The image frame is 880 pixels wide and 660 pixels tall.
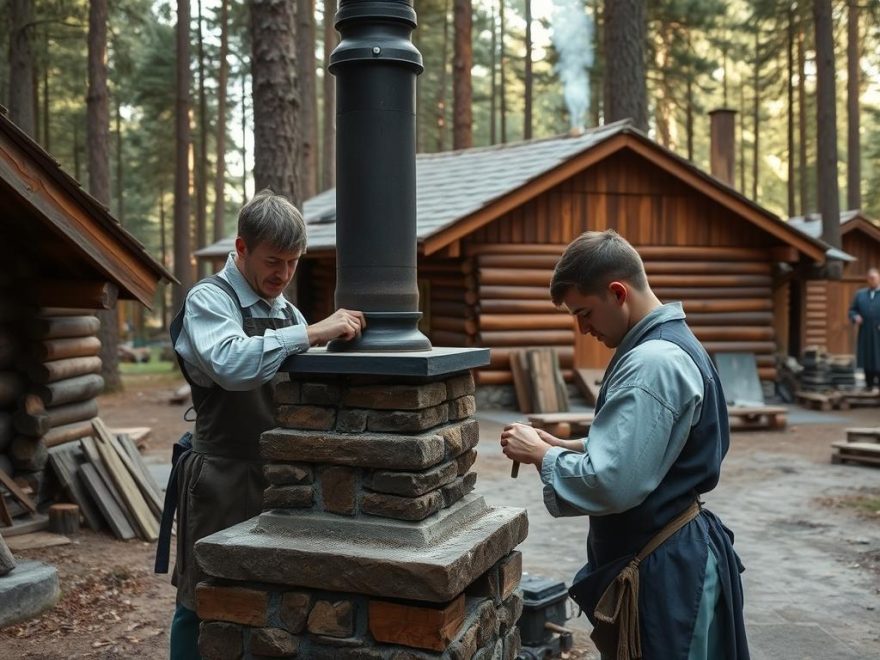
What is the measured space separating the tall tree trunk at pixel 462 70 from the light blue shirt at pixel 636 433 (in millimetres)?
19235

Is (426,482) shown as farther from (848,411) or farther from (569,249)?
(848,411)

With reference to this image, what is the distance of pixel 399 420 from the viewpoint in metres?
3.23

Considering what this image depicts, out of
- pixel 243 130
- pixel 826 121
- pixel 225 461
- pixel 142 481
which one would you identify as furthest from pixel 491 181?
pixel 243 130

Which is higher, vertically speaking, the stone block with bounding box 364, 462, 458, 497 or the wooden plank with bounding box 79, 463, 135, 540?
the stone block with bounding box 364, 462, 458, 497

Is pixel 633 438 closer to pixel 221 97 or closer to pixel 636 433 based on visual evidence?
pixel 636 433

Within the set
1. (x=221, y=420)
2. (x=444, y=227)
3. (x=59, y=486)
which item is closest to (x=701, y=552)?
(x=221, y=420)

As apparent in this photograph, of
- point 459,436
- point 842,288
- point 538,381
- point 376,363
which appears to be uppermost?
point 842,288

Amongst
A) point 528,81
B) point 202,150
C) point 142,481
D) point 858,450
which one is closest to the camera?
point 142,481

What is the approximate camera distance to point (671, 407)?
2.81 metres

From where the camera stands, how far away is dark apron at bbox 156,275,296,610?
3.54m

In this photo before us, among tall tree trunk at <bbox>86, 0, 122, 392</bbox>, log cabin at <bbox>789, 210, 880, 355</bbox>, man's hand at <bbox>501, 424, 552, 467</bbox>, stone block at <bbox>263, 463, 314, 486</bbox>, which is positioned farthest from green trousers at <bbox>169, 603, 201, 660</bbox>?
log cabin at <bbox>789, 210, 880, 355</bbox>

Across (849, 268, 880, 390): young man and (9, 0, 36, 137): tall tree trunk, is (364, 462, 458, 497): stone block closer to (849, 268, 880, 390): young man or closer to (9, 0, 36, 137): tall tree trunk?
(849, 268, 880, 390): young man

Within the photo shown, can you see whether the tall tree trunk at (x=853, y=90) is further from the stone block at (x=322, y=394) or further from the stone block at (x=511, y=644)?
the stone block at (x=322, y=394)

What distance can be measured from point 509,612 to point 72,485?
208 inches
